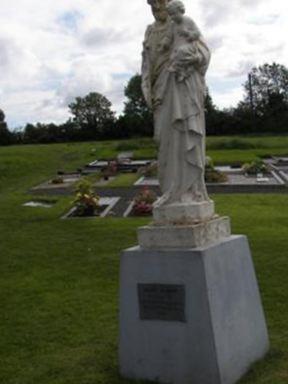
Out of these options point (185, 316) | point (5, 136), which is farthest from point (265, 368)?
point (5, 136)

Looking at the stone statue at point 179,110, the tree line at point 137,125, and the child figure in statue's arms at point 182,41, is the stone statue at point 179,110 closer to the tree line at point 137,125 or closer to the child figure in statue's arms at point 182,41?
the child figure in statue's arms at point 182,41

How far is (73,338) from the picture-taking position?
8.95 meters

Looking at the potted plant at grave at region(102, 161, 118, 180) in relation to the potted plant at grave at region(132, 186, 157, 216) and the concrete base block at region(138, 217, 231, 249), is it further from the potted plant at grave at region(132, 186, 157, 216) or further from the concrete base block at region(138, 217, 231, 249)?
the concrete base block at region(138, 217, 231, 249)

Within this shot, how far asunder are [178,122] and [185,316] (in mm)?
1974

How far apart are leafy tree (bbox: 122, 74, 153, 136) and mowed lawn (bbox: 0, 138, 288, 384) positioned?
42.3 m

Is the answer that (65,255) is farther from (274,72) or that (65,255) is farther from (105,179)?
(274,72)

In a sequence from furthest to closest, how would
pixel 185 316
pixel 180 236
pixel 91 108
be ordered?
pixel 91 108 < pixel 180 236 < pixel 185 316

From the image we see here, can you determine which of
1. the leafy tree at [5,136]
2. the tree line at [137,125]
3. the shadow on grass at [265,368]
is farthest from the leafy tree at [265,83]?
the shadow on grass at [265,368]

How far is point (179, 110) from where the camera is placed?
7230 millimetres

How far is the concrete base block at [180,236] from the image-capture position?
277 inches

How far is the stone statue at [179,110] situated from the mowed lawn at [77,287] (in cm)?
189

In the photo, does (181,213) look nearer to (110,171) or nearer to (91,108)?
(110,171)

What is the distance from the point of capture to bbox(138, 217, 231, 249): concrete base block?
703cm

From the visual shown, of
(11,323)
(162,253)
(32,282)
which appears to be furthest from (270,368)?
(32,282)
